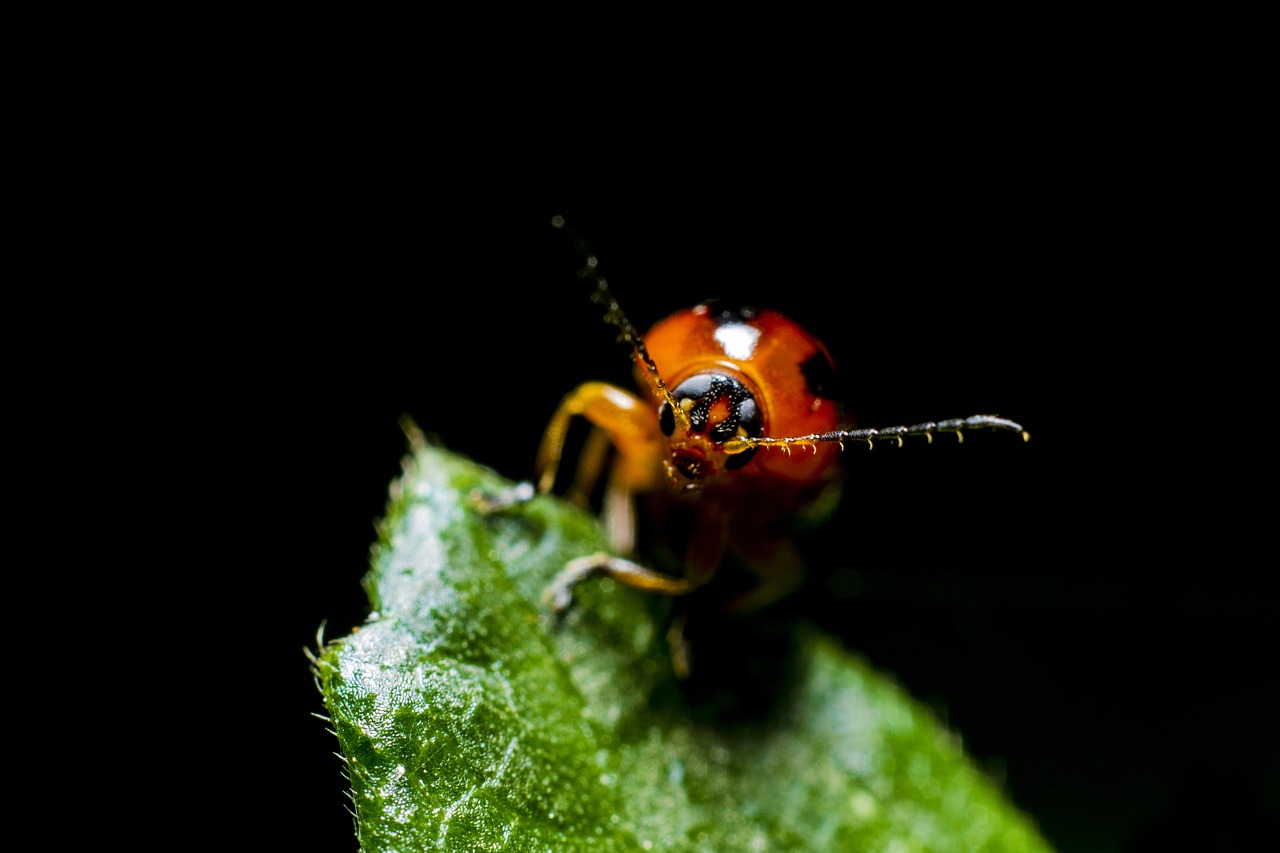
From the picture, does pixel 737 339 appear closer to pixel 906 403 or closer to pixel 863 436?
pixel 863 436

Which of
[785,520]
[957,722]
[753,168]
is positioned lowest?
[957,722]

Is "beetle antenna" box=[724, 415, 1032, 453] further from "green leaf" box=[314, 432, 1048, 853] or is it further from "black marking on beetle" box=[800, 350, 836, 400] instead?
"green leaf" box=[314, 432, 1048, 853]

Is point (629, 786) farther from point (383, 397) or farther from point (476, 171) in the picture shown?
point (476, 171)

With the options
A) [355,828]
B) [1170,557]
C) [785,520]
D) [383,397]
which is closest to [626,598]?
[785,520]

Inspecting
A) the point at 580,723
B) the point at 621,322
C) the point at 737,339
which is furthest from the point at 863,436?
the point at 580,723

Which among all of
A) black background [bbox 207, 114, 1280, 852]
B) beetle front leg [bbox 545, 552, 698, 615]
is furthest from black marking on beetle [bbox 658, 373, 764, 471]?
black background [bbox 207, 114, 1280, 852]
